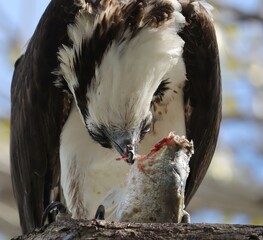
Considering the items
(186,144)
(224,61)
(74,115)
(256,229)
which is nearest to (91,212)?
(74,115)

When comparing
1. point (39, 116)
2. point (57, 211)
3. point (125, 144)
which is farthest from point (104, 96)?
point (57, 211)

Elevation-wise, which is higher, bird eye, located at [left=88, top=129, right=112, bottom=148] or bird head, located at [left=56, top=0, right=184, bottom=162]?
bird head, located at [left=56, top=0, right=184, bottom=162]

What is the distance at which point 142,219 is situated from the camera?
5000mm

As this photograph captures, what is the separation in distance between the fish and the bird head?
74 centimetres

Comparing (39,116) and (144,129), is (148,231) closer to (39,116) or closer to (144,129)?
(144,129)

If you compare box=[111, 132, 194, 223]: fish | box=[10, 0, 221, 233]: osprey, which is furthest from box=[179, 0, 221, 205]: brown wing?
box=[111, 132, 194, 223]: fish

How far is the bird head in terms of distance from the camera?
19.8 feet

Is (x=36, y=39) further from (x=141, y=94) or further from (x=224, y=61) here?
(x=224, y=61)

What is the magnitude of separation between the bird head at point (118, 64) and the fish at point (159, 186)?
0.74 m

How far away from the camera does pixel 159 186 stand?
505cm

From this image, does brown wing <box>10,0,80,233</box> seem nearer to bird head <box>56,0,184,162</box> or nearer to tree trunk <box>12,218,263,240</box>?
bird head <box>56,0,184,162</box>

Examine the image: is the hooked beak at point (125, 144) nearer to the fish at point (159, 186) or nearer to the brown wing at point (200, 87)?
the fish at point (159, 186)

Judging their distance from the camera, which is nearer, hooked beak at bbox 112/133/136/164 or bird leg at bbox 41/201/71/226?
hooked beak at bbox 112/133/136/164

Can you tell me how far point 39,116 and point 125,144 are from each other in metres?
0.81
